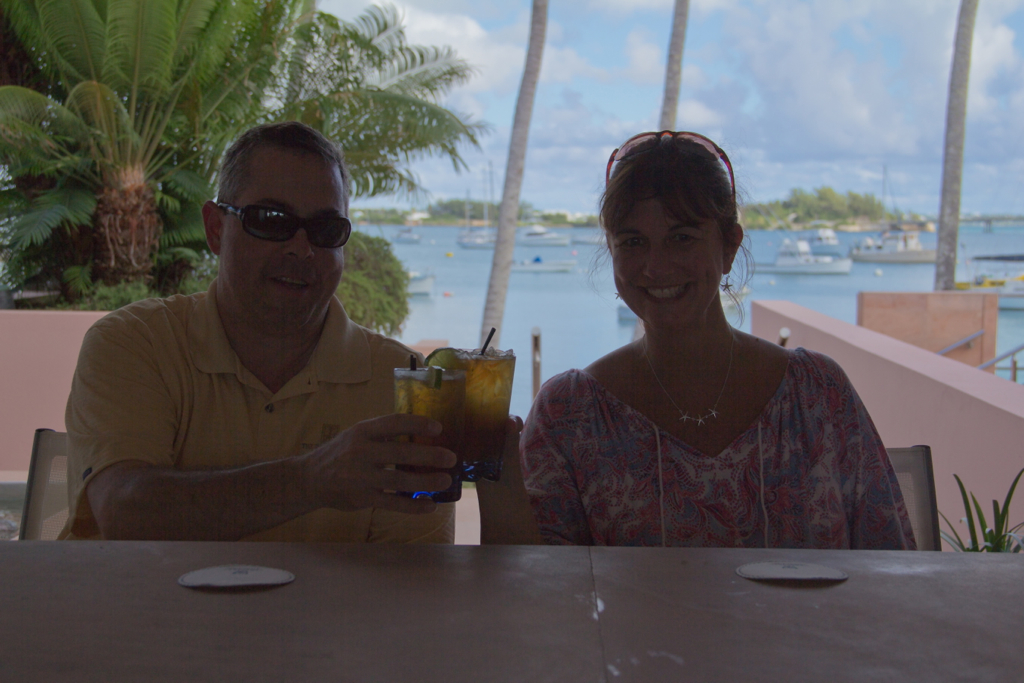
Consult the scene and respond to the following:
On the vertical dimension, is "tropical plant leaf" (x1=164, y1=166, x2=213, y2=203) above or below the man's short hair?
above

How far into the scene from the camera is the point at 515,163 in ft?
30.1

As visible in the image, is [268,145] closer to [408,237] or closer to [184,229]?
[184,229]

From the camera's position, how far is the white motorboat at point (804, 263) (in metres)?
44.2

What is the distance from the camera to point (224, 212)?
187cm

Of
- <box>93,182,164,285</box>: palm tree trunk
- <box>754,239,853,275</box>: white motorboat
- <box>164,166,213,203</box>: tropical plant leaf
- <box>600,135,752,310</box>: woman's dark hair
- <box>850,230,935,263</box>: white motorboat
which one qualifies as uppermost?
<box>850,230,935,263</box>: white motorboat

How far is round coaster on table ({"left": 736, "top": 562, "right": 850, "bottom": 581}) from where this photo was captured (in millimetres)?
1114

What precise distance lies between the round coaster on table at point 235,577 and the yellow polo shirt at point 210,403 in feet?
1.87

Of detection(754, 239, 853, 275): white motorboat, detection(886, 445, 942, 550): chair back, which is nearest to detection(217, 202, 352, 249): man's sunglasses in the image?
detection(886, 445, 942, 550): chair back

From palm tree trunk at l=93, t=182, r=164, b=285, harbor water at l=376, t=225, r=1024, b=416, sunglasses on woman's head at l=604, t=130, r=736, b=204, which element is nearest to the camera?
sunglasses on woman's head at l=604, t=130, r=736, b=204

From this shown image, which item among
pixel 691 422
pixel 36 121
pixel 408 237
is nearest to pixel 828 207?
pixel 408 237

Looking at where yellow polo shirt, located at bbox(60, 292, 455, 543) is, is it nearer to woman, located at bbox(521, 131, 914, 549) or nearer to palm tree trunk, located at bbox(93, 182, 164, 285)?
woman, located at bbox(521, 131, 914, 549)

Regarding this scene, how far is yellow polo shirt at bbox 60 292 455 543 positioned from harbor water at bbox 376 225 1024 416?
70 centimetres

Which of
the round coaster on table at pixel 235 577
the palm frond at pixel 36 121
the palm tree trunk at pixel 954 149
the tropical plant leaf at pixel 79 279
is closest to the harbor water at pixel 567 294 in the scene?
the round coaster on table at pixel 235 577

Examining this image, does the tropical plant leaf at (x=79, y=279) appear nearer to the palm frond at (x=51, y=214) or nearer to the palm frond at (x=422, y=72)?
the palm frond at (x=51, y=214)
